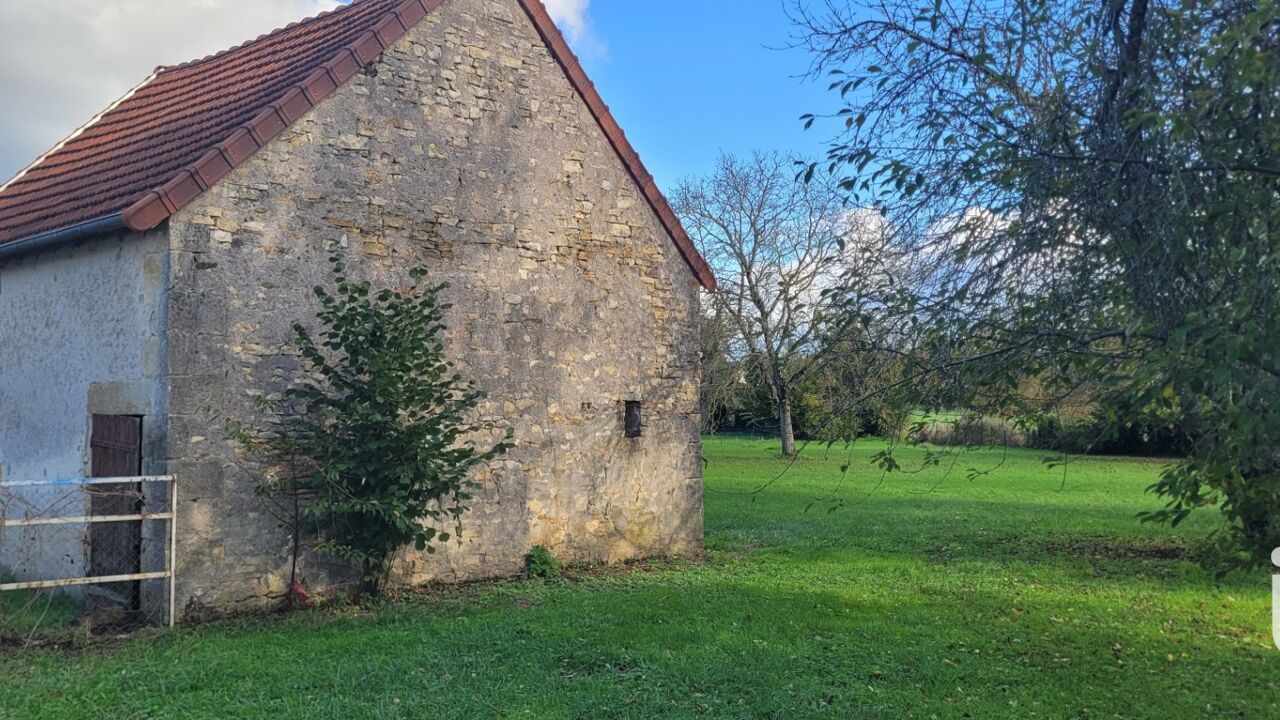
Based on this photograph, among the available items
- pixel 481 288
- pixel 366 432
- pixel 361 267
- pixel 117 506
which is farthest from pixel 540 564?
pixel 117 506

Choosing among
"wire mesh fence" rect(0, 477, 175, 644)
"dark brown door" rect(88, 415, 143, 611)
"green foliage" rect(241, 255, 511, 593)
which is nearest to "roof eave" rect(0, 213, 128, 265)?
"dark brown door" rect(88, 415, 143, 611)

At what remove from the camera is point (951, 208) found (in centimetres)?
605

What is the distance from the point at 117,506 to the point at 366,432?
231cm

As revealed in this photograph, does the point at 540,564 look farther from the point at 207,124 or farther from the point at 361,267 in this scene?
the point at 207,124

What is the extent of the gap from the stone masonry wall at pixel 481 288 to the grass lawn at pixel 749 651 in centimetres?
82

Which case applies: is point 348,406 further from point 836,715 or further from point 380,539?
point 836,715

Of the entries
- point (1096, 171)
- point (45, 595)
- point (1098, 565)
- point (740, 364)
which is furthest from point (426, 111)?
point (740, 364)

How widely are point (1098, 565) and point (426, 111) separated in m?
9.74

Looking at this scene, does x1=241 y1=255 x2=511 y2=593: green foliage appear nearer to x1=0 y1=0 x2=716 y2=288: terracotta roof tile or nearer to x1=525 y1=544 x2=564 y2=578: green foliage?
x1=0 y1=0 x2=716 y2=288: terracotta roof tile

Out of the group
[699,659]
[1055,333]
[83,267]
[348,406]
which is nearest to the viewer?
[1055,333]

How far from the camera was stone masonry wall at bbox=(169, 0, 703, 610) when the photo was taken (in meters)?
8.80

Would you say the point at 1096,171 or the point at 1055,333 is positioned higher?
the point at 1096,171

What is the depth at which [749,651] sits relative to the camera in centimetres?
767

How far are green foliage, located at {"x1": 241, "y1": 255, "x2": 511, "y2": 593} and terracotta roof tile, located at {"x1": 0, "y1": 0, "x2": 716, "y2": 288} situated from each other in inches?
58.5
